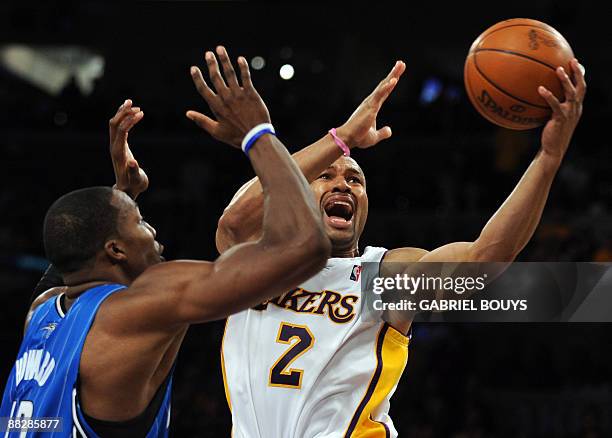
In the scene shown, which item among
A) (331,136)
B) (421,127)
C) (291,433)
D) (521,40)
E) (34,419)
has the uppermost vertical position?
(421,127)

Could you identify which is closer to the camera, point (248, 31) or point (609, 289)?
point (609, 289)

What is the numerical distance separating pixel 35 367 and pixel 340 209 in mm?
1813

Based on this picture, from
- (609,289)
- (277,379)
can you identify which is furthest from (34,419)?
(609,289)

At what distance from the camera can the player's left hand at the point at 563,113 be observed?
10.2 ft

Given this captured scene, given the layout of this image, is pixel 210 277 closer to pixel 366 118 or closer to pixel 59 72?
pixel 366 118

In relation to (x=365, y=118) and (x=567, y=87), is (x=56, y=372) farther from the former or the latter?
(x=567, y=87)

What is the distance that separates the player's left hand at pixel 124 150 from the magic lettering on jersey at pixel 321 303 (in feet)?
2.51

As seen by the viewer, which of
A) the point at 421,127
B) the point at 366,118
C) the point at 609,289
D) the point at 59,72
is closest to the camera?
the point at 366,118

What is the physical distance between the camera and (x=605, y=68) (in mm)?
13977

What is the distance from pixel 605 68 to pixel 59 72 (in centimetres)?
950

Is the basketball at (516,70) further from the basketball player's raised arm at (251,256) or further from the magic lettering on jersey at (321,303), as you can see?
the basketball player's raised arm at (251,256)

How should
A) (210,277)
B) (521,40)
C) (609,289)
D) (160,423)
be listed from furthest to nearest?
1. (609,289)
2. (521,40)
3. (160,423)
4. (210,277)

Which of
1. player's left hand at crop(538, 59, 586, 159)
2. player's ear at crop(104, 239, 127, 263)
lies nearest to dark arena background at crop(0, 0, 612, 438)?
player's left hand at crop(538, 59, 586, 159)

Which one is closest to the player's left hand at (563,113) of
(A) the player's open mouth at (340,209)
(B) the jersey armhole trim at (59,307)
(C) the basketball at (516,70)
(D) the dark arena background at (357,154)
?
(C) the basketball at (516,70)
